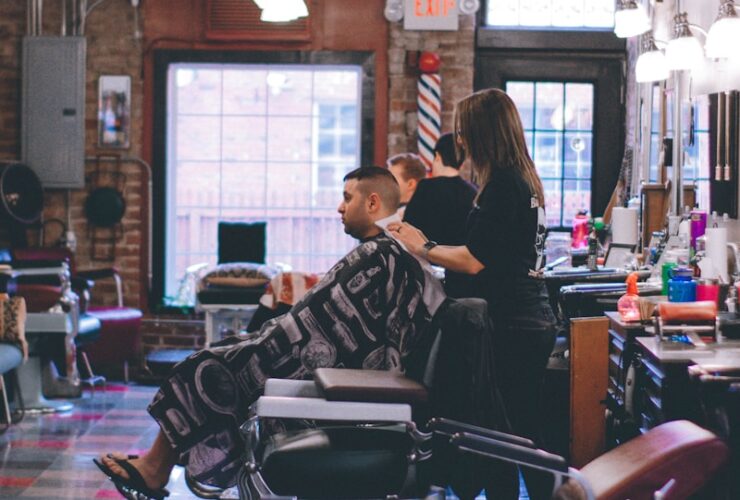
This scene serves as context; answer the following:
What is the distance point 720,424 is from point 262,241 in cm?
491

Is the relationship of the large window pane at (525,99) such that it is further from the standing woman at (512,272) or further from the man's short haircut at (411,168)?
the standing woman at (512,272)

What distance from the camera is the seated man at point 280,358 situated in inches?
138

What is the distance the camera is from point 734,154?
15.0ft

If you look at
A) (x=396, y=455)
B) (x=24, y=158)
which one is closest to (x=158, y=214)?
(x=24, y=158)

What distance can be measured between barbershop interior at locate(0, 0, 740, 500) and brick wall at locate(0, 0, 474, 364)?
18 millimetres

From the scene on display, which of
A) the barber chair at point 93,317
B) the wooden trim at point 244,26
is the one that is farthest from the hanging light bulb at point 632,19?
the barber chair at point 93,317

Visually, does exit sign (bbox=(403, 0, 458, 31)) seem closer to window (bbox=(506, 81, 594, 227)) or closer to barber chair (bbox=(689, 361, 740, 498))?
window (bbox=(506, 81, 594, 227))

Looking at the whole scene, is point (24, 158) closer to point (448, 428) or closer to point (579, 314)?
point (579, 314)

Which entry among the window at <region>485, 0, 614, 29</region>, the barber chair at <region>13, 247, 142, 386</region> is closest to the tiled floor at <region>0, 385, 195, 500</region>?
the barber chair at <region>13, 247, 142, 386</region>

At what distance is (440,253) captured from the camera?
11.3 feet

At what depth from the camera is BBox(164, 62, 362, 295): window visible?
771cm

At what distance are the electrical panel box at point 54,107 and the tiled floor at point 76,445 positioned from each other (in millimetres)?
1515

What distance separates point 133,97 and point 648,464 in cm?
569

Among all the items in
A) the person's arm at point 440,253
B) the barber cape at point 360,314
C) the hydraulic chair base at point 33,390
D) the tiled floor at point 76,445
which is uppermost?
the person's arm at point 440,253
